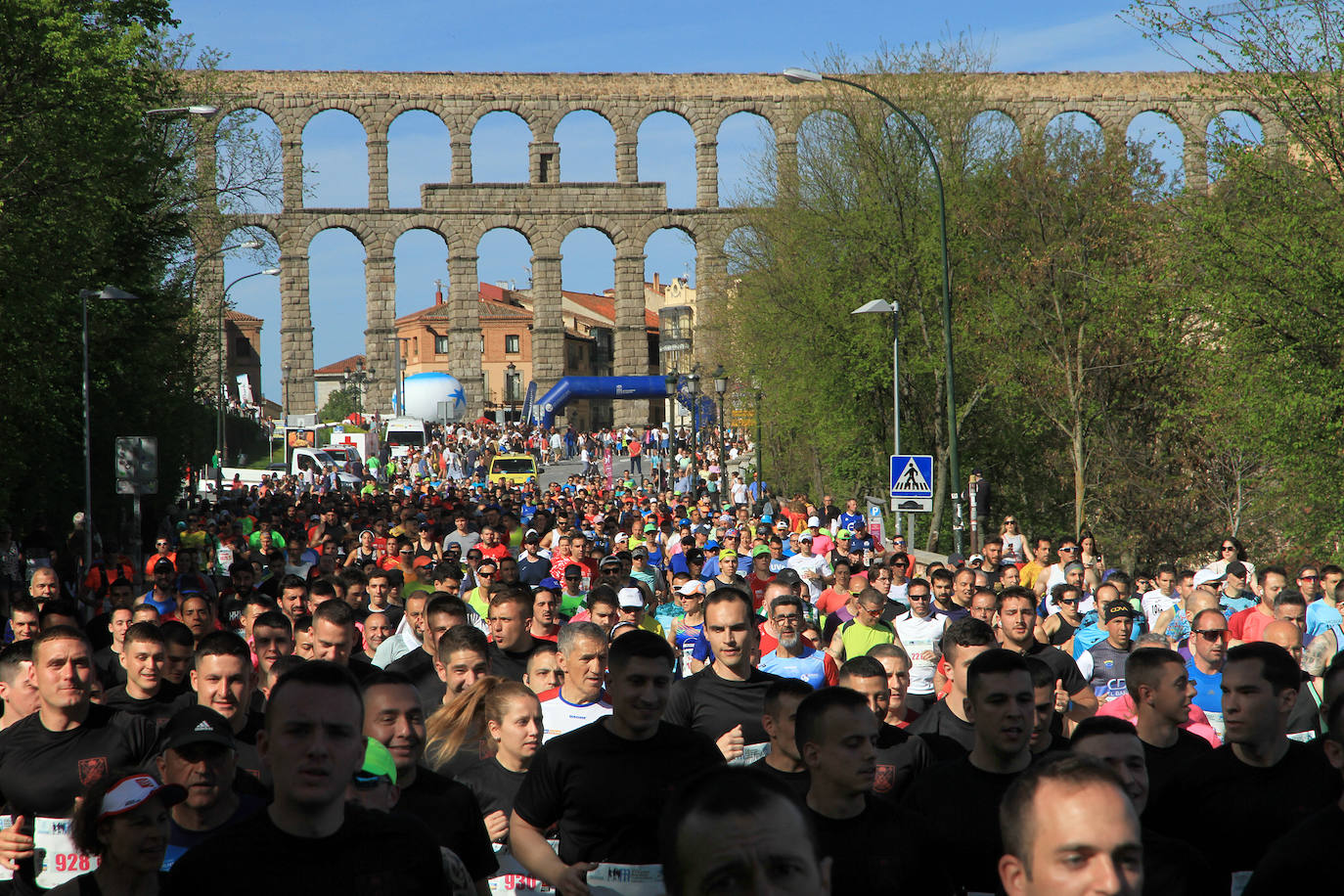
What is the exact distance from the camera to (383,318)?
7925cm

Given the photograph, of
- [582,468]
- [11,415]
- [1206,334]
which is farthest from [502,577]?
[582,468]

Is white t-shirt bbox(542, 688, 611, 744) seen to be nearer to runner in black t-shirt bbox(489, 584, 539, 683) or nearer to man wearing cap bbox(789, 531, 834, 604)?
runner in black t-shirt bbox(489, 584, 539, 683)

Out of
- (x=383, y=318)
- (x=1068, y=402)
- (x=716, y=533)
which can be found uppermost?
(x=383, y=318)

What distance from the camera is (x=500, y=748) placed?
21.0 ft

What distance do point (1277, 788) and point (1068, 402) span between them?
30.7 m

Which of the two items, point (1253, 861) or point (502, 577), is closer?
point (1253, 861)

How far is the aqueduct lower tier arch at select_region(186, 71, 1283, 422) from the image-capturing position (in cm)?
7825

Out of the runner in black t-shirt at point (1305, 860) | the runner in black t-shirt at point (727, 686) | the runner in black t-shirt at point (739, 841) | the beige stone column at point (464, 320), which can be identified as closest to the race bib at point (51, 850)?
the runner in black t-shirt at point (727, 686)

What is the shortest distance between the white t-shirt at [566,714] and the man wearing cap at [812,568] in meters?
9.62

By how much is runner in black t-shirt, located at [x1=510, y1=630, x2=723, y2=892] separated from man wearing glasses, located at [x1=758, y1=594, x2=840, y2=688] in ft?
11.5

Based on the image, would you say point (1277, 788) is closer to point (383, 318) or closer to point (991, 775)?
point (991, 775)

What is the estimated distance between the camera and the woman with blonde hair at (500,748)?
20.3 ft

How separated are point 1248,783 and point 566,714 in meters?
3.21

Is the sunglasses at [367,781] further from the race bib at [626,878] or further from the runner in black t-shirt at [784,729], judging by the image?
the runner in black t-shirt at [784,729]
